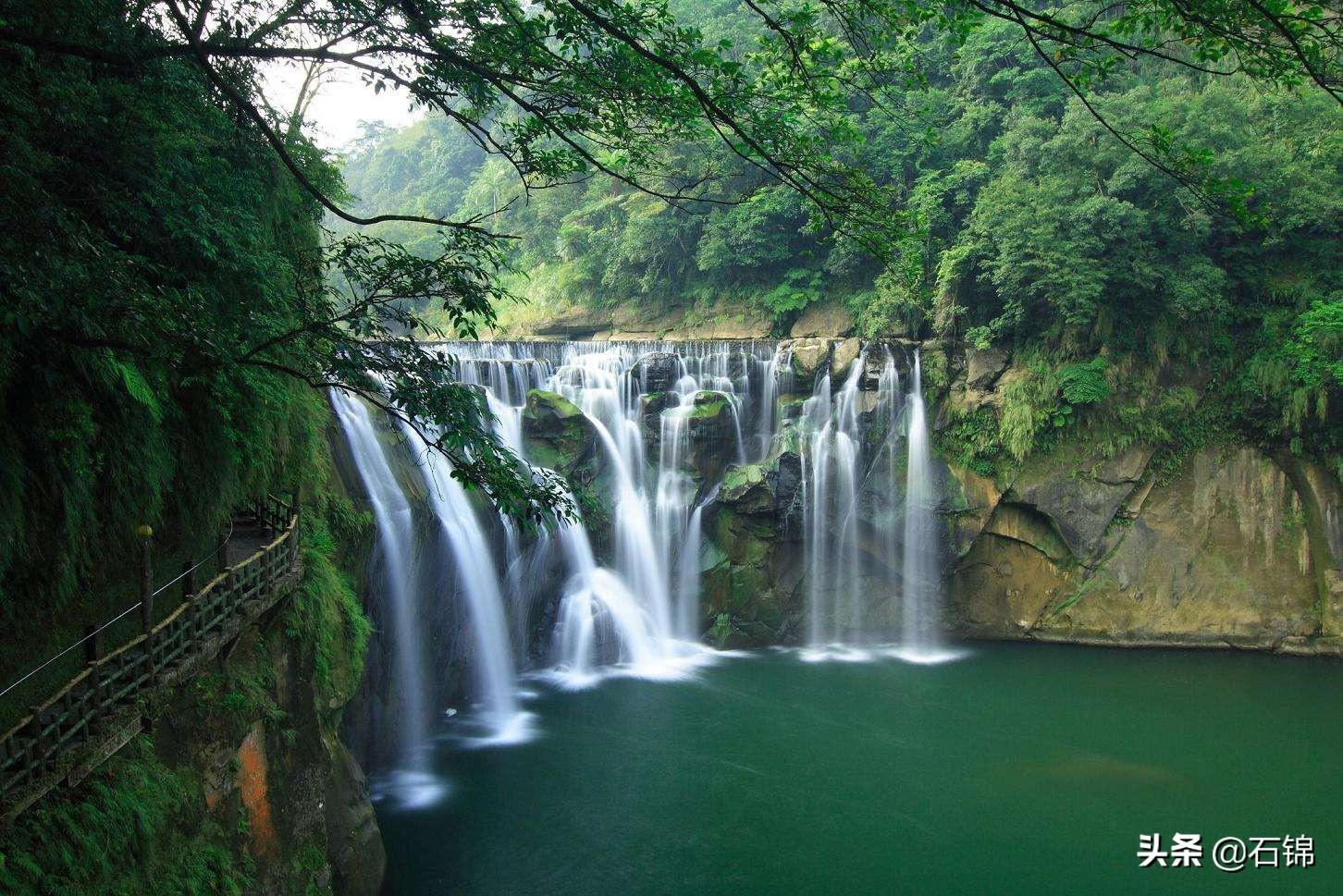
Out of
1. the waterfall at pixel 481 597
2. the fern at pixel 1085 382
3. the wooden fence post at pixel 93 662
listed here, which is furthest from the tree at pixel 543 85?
the fern at pixel 1085 382

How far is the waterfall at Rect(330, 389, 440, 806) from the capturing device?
12.4 meters

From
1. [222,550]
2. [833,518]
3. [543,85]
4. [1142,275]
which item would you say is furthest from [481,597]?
[1142,275]

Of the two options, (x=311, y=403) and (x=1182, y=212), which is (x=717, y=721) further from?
(x=1182, y=212)

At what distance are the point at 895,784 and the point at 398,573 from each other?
26.2ft

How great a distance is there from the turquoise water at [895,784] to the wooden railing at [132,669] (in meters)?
4.34

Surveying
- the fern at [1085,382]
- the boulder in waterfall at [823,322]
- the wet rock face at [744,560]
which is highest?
the boulder in waterfall at [823,322]

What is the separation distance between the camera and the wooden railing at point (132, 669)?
5.21 metres

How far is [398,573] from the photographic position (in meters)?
12.7

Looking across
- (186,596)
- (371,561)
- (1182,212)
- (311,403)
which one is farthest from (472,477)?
(1182,212)

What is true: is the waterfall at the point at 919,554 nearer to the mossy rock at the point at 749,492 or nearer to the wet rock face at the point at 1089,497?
the wet rock face at the point at 1089,497

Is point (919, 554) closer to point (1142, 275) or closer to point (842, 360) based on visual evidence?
point (842, 360)

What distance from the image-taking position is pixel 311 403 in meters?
9.99

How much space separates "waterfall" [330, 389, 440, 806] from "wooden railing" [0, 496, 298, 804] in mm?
3935

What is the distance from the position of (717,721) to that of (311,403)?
8.31 meters
